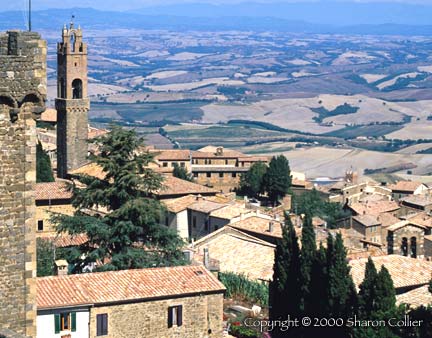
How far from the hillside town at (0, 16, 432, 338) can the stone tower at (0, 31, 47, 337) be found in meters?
0.01

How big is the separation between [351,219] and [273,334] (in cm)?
3014

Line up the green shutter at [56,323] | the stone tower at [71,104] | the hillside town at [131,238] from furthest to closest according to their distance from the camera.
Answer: the stone tower at [71,104] → the green shutter at [56,323] → the hillside town at [131,238]

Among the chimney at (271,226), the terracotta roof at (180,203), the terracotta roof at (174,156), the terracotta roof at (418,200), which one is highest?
the chimney at (271,226)

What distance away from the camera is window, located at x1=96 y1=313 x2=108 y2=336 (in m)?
19.1

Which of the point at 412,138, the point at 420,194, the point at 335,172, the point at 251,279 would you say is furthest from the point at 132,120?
the point at 251,279

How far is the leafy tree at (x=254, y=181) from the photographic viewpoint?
63.3 m

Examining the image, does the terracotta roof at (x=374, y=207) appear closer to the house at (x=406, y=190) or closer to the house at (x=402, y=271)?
the house at (x=406, y=190)

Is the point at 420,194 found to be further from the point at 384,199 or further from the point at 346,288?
the point at 346,288

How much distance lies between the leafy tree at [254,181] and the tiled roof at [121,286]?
A: 42.0m

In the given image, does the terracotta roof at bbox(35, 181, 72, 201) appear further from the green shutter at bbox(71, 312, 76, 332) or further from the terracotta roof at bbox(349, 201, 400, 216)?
the green shutter at bbox(71, 312, 76, 332)

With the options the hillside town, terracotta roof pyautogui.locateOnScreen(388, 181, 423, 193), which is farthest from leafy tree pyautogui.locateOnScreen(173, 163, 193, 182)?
terracotta roof pyautogui.locateOnScreen(388, 181, 423, 193)

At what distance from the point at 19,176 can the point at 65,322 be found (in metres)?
8.53

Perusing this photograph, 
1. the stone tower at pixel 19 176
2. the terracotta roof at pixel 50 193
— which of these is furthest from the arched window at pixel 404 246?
the stone tower at pixel 19 176

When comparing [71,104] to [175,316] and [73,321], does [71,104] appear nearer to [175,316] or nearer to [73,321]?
[175,316]
